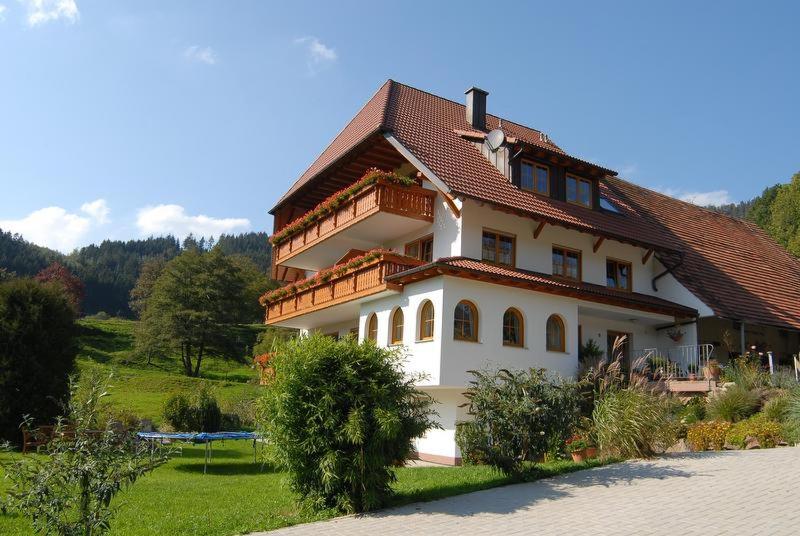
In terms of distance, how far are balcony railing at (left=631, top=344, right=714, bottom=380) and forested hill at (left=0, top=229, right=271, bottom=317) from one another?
94848 mm

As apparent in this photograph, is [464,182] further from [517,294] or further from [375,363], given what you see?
[375,363]

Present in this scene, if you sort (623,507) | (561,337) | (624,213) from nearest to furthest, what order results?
(623,507) → (561,337) → (624,213)

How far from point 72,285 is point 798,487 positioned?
90.8 m

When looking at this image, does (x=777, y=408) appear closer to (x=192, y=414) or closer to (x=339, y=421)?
(x=339, y=421)

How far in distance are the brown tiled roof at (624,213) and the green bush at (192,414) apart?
31.8 ft

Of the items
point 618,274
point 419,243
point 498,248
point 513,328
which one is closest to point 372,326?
point 419,243

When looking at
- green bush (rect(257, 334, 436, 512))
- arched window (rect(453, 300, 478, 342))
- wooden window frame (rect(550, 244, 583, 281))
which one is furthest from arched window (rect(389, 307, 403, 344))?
green bush (rect(257, 334, 436, 512))

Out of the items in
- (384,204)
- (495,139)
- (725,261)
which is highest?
(495,139)

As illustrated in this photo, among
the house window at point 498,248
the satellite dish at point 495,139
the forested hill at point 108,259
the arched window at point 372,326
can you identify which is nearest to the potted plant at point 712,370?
the house window at point 498,248

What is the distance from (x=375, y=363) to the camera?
11227 mm

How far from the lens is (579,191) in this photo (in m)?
23.9

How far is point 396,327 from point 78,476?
1389 cm

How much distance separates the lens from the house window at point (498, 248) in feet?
68.8

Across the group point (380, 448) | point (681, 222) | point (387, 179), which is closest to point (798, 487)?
point (380, 448)
